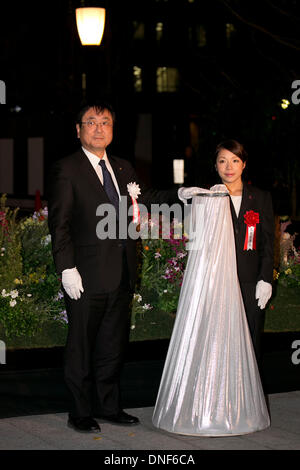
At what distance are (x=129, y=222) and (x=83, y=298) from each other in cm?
64

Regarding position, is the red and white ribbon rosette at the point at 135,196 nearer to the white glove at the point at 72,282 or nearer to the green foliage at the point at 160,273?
the white glove at the point at 72,282

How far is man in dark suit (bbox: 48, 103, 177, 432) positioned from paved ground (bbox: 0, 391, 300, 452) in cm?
14

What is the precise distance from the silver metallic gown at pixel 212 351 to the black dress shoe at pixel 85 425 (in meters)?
0.41

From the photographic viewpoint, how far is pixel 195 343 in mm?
6117

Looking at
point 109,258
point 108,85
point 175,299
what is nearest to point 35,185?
point 108,85

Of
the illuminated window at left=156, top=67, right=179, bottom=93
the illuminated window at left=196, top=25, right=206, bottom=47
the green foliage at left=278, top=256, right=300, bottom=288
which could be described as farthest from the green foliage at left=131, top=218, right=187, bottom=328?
the illuminated window at left=196, top=25, right=206, bottom=47

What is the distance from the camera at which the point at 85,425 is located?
6203 mm

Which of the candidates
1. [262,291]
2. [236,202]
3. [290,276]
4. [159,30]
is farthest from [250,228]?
[159,30]

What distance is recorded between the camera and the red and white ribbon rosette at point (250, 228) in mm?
6590

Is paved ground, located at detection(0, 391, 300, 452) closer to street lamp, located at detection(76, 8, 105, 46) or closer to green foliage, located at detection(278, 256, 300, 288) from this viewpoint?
green foliage, located at detection(278, 256, 300, 288)

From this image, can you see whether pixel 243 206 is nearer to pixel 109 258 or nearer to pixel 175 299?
pixel 109 258

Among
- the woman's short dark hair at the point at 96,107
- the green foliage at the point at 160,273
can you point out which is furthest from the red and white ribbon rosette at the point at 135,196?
the green foliage at the point at 160,273

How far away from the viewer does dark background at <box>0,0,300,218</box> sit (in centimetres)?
1775

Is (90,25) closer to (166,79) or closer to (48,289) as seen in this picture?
(48,289)
